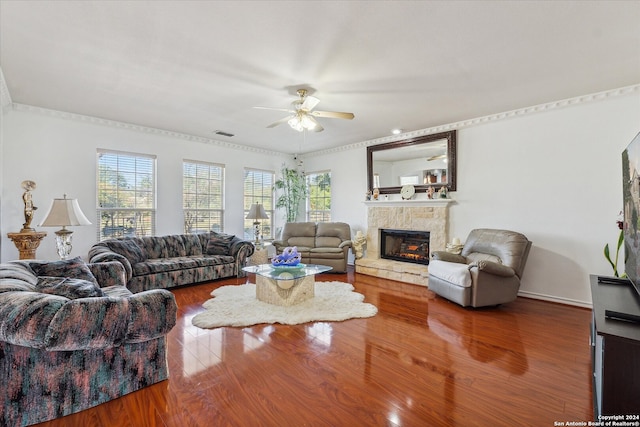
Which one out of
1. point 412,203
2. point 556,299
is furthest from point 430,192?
point 556,299

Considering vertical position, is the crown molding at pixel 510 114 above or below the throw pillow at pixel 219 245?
above

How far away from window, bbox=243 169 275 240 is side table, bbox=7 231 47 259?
3512 millimetres

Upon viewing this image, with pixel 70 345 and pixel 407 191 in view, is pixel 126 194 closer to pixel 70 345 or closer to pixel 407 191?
pixel 70 345

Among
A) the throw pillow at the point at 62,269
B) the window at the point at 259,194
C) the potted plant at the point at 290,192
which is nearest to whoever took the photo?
the throw pillow at the point at 62,269

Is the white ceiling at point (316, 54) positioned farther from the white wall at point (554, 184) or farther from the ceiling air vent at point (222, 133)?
the ceiling air vent at point (222, 133)

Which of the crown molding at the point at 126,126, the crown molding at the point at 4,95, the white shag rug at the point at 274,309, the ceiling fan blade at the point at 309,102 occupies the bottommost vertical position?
the white shag rug at the point at 274,309

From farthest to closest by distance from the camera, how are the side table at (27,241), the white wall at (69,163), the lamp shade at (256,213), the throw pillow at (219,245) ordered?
the lamp shade at (256,213)
the throw pillow at (219,245)
the white wall at (69,163)
the side table at (27,241)

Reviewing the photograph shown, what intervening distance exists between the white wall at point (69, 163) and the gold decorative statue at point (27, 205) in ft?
0.75

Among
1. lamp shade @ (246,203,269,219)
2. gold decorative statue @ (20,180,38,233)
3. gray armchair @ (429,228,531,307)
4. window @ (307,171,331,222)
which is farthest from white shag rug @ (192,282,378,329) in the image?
window @ (307,171,331,222)

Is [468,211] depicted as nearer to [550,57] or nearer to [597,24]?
[550,57]

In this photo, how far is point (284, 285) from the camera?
147 inches

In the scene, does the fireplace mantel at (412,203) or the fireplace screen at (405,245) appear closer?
the fireplace mantel at (412,203)

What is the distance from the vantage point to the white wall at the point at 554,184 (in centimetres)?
362

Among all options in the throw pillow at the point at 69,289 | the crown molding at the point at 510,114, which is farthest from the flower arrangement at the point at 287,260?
the crown molding at the point at 510,114
